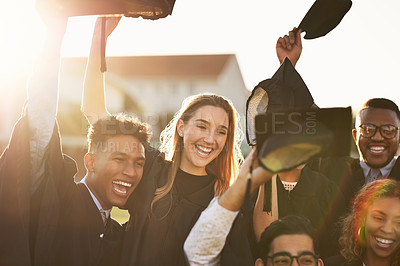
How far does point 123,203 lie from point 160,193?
0.31m

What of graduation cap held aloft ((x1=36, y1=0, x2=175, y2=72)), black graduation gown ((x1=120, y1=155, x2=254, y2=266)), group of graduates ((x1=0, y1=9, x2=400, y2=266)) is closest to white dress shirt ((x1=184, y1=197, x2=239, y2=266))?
group of graduates ((x1=0, y1=9, x2=400, y2=266))

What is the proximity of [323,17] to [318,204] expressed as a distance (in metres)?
1.19

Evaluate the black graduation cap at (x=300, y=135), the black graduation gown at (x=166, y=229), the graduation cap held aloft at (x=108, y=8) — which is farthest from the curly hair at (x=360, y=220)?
the graduation cap held aloft at (x=108, y=8)

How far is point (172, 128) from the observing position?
374cm

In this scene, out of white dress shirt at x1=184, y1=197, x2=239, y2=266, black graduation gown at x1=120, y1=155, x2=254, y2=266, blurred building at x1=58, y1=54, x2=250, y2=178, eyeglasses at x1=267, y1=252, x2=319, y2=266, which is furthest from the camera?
blurred building at x1=58, y1=54, x2=250, y2=178

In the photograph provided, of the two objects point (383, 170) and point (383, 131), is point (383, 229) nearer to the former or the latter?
point (383, 170)

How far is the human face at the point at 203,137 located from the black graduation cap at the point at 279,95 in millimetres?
360

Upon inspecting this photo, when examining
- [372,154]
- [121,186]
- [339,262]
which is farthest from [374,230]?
[121,186]

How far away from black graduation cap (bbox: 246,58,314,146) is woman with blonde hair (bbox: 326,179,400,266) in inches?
26.9

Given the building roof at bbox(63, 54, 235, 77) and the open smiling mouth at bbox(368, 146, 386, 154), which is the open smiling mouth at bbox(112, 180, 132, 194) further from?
the building roof at bbox(63, 54, 235, 77)

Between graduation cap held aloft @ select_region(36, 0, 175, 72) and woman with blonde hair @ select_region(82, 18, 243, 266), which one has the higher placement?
graduation cap held aloft @ select_region(36, 0, 175, 72)

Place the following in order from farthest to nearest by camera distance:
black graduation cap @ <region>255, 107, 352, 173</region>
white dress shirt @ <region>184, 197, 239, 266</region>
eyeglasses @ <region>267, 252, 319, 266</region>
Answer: eyeglasses @ <region>267, 252, 319, 266</region>, white dress shirt @ <region>184, 197, 239, 266</region>, black graduation cap @ <region>255, 107, 352, 173</region>

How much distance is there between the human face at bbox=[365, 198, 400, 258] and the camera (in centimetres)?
302

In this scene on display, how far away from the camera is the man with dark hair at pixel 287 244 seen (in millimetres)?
2811
